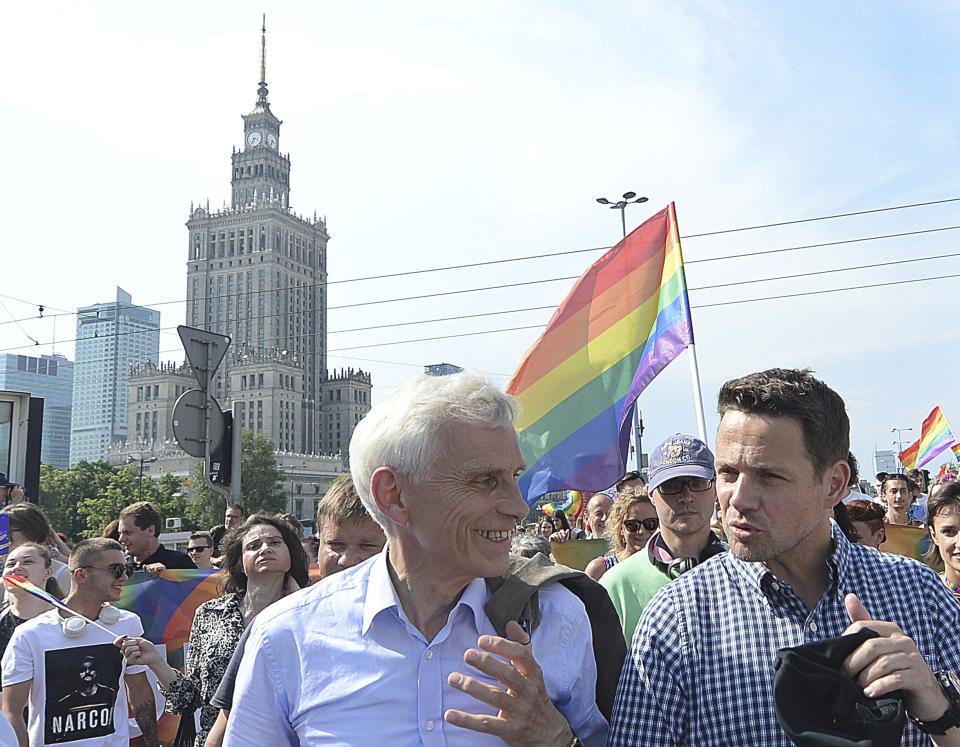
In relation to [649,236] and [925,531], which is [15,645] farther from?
[925,531]

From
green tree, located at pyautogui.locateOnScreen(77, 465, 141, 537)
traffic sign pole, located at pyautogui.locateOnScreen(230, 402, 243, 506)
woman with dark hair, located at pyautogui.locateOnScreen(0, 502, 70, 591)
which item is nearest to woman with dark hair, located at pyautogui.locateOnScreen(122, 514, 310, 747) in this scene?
woman with dark hair, located at pyautogui.locateOnScreen(0, 502, 70, 591)

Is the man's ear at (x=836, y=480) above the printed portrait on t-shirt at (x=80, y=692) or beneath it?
above

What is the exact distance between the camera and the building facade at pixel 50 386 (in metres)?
114

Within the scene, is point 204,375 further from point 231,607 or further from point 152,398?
point 152,398

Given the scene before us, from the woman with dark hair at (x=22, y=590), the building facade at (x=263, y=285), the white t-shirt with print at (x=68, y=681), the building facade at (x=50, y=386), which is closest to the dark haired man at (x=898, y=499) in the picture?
the white t-shirt with print at (x=68, y=681)

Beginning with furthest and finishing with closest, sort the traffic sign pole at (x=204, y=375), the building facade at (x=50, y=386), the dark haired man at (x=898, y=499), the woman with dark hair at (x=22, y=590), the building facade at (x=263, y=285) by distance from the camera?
the building facade at (x=263, y=285)
the building facade at (x=50, y=386)
the dark haired man at (x=898, y=499)
the traffic sign pole at (x=204, y=375)
the woman with dark hair at (x=22, y=590)

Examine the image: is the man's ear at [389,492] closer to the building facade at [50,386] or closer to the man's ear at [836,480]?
the man's ear at [836,480]

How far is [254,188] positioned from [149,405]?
38.1 metres

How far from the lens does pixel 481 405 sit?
2293mm

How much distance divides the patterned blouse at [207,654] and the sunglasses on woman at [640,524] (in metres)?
2.13

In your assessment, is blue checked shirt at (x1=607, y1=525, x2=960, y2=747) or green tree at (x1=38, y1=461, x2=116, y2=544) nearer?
blue checked shirt at (x1=607, y1=525, x2=960, y2=747)

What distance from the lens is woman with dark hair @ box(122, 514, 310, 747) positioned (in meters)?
4.14

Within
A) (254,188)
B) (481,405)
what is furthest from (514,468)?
(254,188)

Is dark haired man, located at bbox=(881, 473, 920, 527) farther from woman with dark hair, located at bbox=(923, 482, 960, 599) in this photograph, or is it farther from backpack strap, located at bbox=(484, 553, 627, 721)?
backpack strap, located at bbox=(484, 553, 627, 721)
